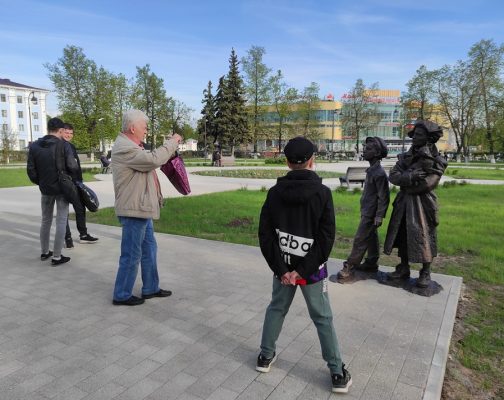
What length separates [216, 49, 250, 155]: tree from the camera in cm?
5344

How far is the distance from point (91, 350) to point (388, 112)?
110 meters

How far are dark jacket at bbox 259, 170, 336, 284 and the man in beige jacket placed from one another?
4.95ft

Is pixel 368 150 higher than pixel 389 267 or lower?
higher

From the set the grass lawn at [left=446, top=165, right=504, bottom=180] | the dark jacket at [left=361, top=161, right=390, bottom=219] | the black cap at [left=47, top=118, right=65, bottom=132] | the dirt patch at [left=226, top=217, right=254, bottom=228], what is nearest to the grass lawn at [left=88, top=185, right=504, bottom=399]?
the dirt patch at [left=226, top=217, right=254, bottom=228]

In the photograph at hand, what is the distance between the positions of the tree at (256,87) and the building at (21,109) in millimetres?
47093

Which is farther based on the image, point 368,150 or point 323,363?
point 368,150

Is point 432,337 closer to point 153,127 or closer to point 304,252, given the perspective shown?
point 304,252

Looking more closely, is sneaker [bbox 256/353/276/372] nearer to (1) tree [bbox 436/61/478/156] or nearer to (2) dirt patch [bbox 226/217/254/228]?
(2) dirt patch [bbox 226/217/254/228]

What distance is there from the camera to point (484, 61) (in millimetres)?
46938

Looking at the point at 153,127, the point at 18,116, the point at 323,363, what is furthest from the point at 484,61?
the point at 18,116

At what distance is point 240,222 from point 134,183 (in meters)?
5.17

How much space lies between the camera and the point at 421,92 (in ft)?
179

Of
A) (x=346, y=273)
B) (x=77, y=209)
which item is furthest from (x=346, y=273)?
(x=77, y=209)

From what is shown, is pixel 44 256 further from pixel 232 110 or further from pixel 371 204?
pixel 232 110
